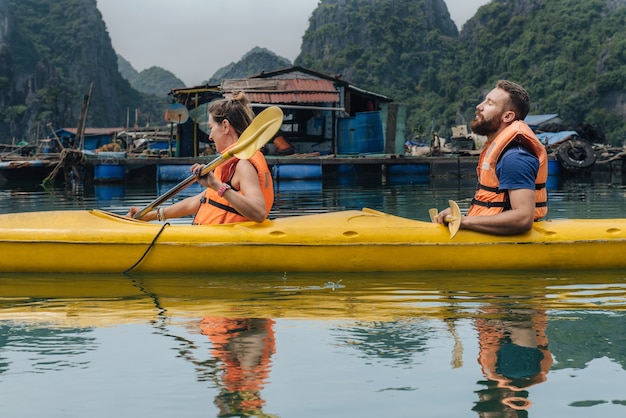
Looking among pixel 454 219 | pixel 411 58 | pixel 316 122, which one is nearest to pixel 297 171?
pixel 316 122

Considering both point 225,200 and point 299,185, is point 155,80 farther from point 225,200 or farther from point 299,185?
point 225,200

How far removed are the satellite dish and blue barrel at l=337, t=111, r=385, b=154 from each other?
5.11m

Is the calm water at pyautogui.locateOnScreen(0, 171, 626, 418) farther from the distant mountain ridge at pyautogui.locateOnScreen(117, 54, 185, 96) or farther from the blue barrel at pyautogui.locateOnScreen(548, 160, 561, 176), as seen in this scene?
the distant mountain ridge at pyautogui.locateOnScreen(117, 54, 185, 96)

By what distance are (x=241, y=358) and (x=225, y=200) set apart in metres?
2.26

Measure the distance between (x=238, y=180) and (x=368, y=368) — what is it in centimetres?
220

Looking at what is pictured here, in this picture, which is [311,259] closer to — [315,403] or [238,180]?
[238,180]

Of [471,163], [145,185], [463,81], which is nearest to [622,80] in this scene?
[463,81]

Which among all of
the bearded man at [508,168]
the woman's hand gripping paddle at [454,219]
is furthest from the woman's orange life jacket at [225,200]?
the bearded man at [508,168]

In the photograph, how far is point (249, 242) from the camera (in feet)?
18.1

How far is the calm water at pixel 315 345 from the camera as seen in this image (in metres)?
2.93

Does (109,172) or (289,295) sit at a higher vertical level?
(109,172)

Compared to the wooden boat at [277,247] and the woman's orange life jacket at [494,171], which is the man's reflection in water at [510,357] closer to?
the woman's orange life jacket at [494,171]

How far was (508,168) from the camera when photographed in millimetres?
4988

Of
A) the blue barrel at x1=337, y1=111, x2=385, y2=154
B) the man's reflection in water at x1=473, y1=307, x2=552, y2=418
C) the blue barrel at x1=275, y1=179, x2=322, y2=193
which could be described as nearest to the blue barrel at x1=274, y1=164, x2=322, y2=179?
the blue barrel at x1=275, y1=179, x2=322, y2=193
